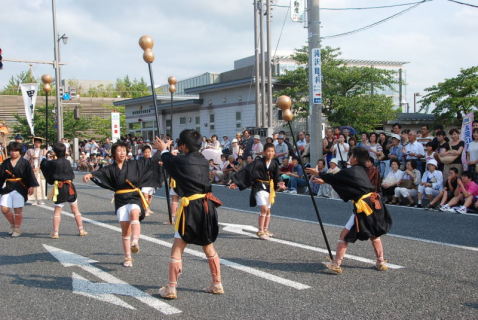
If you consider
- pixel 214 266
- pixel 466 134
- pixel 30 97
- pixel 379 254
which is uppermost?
pixel 30 97

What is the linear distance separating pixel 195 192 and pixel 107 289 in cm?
154

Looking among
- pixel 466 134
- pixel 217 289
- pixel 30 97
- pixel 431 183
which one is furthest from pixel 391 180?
pixel 30 97

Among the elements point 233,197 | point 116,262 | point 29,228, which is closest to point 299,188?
point 233,197

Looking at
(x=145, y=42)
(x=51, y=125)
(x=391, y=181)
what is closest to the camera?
(x=145, y=42)

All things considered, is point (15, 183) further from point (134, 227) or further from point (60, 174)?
point (134, 227)

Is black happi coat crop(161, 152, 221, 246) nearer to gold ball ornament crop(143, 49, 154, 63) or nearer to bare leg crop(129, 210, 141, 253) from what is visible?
bare leg crop(129, 210, 141, 253)

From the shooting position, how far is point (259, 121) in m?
24.2

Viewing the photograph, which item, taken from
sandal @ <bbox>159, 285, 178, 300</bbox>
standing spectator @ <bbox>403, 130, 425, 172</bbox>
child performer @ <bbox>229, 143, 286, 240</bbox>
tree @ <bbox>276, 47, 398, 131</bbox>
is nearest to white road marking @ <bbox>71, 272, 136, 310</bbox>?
sandal @ <bbox>159, 285, 178, 300</bbox>

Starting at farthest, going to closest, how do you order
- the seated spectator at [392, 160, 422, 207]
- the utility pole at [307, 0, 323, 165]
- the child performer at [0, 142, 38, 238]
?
the utility pole at [307, 0, 323, 165] < the seated spectator at [392, 160, 422, 207] < the child performer at [0, 142, 38, 238]

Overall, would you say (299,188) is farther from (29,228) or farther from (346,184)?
(346,184)

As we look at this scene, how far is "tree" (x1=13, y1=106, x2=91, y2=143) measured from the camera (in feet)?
124

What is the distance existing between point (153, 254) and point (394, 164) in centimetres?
755

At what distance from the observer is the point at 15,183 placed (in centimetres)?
852

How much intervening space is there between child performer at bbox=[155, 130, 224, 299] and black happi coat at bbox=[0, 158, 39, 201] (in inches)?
181
